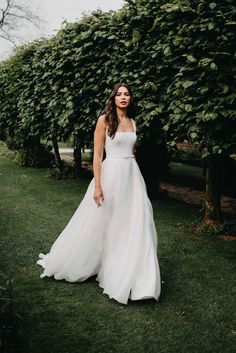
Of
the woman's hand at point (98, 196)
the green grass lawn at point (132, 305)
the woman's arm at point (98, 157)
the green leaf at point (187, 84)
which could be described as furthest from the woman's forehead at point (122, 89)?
the green grass lawn at point (132, 305)

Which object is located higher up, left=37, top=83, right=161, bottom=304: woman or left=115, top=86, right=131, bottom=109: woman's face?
left=115, top=86, right=131, bottom=109: woman's face

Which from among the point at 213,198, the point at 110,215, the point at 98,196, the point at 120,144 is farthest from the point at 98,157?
the point at 213,198

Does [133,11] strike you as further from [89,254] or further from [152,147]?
[89,254]

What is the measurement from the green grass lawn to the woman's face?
2.29 m

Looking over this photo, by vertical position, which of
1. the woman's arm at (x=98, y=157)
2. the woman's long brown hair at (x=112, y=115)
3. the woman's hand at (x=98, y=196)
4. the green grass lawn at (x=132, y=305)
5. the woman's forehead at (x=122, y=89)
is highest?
the woman's forehead at (x=122, y=89)

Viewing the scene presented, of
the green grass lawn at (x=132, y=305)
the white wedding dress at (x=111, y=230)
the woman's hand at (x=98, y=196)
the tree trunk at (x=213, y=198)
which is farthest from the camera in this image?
the tree trunk at (x=213, y=198)

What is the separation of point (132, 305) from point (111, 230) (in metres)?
0.93

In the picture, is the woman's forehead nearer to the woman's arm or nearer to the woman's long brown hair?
the woman's long brown hair

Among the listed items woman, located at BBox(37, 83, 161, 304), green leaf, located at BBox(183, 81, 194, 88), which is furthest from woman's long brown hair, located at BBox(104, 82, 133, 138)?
green leaf, located at BBox(183, 81, 194, 88)

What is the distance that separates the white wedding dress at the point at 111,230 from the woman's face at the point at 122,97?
14.3 inches

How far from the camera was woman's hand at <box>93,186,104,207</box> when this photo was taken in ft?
16.0

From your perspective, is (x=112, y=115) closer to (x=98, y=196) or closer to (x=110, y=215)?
(x=98, y=196)

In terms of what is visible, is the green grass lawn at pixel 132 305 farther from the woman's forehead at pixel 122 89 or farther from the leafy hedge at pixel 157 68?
the woman's forehead at pixel 122 89

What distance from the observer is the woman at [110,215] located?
477 centimetres
